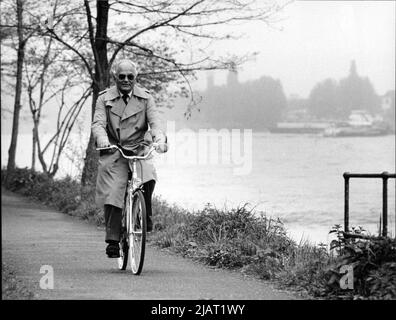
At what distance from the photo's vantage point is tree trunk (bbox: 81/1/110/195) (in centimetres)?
1706

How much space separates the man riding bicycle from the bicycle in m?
0.07

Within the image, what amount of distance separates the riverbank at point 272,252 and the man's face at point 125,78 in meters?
1.81

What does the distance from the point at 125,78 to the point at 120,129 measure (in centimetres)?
Result: 47

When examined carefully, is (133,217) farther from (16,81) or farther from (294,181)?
(294,181)

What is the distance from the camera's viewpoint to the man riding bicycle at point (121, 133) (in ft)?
26.1

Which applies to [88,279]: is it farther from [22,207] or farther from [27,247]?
[22,207]

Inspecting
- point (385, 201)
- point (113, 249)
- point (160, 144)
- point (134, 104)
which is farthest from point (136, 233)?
point (385, 201)

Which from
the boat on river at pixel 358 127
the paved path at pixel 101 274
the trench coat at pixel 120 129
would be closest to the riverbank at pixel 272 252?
A: the paved path at pixel 101 274

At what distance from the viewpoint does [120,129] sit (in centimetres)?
802

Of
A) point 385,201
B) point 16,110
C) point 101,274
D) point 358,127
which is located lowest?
point 101,274

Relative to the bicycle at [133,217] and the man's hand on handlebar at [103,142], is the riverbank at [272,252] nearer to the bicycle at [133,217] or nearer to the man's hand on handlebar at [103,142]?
the bicycle at [133,217]

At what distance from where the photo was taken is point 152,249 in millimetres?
10859

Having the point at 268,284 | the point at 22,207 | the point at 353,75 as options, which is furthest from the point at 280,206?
the point at 353,75
